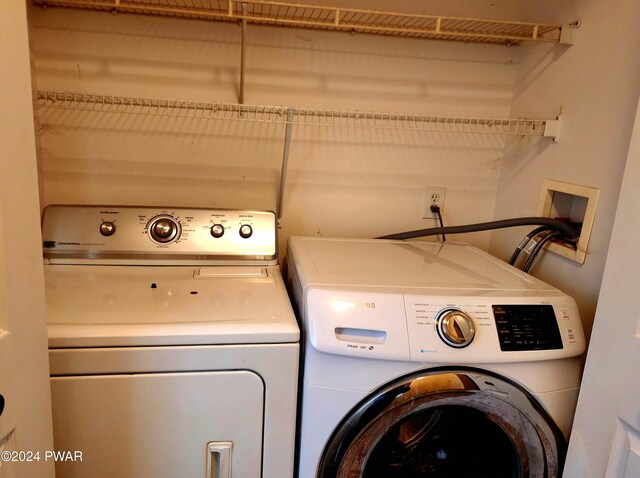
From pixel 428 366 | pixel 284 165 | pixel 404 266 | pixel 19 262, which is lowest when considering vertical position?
pixel 428 366

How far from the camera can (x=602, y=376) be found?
96 centimetres

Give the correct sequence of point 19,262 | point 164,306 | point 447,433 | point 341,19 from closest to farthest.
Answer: point 19,262, point 164,306, point 447,433, point 341,19

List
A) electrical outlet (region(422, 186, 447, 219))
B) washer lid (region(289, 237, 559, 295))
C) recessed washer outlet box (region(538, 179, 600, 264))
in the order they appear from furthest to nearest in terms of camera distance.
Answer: electrical outlet (region(422, 186, 447, 219)), recessed washer outlet box (region(538, 179, 600, 264)), washer lid (region(289, 237, 559, 295))

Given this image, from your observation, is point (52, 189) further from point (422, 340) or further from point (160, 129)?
point (422, 340)

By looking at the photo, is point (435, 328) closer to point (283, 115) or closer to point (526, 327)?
point (526, 327)

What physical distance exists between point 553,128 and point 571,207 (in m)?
0.26

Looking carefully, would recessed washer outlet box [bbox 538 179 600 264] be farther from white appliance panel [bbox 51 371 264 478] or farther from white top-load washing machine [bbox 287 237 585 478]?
white appliance panel [bbox 51 371 264 478]

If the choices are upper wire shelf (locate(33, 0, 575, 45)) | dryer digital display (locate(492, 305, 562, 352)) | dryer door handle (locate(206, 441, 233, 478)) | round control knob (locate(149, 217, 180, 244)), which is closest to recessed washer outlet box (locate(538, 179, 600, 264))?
dryer digital display (locate(492, 305, 562, 352))

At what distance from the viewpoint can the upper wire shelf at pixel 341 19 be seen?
1322 millimetres

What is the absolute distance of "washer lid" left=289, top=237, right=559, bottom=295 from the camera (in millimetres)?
1165

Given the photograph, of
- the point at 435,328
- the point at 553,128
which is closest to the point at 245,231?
the point at 435,328

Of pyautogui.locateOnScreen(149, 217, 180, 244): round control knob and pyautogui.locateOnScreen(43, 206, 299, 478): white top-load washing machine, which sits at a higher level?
pyautogui.locateOnScreen(149, 217, 180, 244): round control knob

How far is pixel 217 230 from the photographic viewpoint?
4.75 ft

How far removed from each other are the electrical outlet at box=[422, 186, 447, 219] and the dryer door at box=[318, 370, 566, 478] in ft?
2.70
